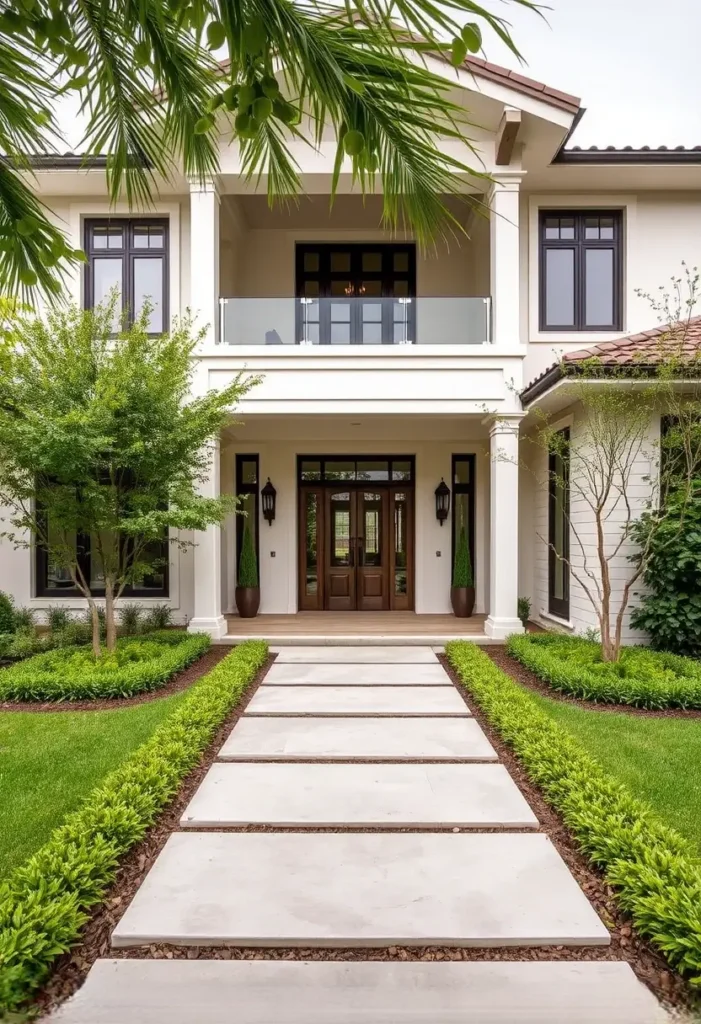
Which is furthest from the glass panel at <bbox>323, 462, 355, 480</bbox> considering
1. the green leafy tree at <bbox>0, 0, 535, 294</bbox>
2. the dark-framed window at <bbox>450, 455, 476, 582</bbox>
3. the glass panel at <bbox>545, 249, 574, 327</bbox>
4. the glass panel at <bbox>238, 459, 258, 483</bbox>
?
the green leafy tree at <bbox>0, 0, 535, 294</bbox>

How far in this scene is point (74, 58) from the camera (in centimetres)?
191

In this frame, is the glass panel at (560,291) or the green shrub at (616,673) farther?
the glass panel at (560,291)

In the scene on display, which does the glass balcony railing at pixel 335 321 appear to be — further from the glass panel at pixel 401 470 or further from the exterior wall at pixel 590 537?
the glass panel at pixel 401 470

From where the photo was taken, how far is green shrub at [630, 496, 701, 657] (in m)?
7.46

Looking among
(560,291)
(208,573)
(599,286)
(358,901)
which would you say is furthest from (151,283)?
(358,901)

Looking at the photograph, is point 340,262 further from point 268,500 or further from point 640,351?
point 640,351

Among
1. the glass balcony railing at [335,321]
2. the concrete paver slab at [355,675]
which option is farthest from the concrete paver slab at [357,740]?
the glass balcony railing at [335,321]

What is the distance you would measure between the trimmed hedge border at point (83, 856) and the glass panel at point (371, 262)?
9.07m

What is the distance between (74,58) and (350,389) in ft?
24.7

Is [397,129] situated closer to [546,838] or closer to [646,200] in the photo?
[546,838]

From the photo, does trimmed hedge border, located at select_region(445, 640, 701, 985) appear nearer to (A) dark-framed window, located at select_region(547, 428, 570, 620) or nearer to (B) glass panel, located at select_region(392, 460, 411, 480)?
(A) dark-framed window, located at select_region(547, 428, 570, 620)

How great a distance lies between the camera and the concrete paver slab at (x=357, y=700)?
19.4ft

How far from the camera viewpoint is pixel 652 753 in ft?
15.9

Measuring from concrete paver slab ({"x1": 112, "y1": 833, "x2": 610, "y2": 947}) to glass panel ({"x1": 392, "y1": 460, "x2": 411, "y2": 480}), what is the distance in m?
8.64
